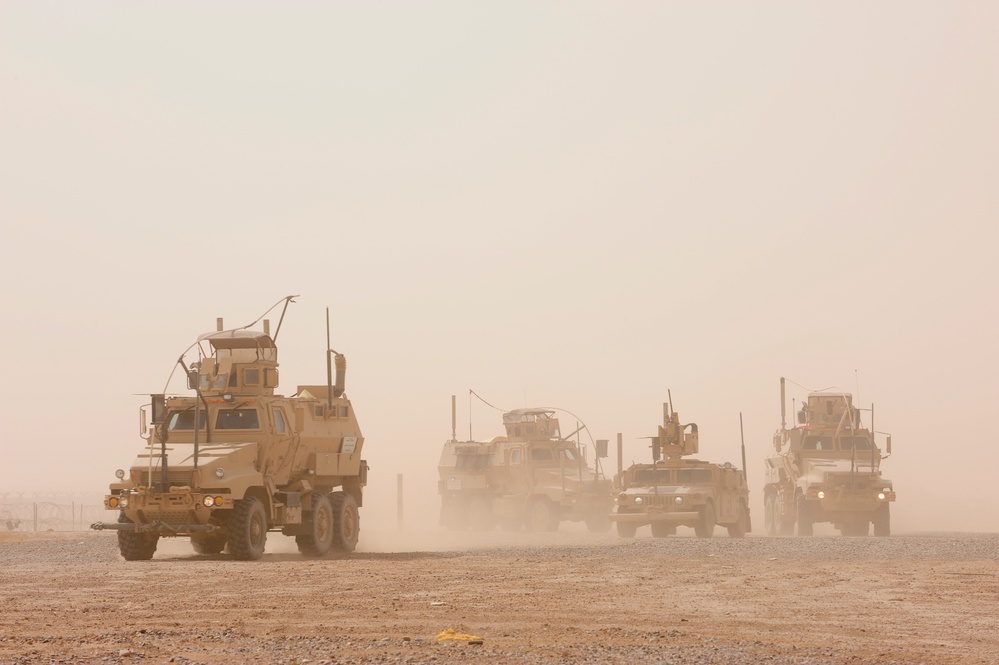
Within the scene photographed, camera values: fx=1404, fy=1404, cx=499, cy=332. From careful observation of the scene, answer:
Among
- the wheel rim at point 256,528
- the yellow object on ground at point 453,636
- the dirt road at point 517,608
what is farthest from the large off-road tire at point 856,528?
the yellow object on ground at point 453,636

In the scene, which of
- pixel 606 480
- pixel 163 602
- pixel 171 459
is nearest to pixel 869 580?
pixel 163 602

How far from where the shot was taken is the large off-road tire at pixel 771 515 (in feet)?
123

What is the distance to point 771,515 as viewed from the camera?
37.8 metres

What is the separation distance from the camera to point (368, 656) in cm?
1037

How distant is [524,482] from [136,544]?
766 inches

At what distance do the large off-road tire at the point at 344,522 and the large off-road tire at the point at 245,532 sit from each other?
3.06m

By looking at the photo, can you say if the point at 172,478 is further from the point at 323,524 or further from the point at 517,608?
the point at 517,608

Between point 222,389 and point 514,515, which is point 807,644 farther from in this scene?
point 514,515

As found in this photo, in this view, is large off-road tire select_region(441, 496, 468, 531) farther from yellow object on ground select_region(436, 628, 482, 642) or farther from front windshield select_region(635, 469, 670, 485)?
yellow object on ground select_region(436, 628, 482, 642)

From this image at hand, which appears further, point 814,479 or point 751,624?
point 814,479

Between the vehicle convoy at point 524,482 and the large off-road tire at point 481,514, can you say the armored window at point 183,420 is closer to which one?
the vehicle convoy at point 524,482

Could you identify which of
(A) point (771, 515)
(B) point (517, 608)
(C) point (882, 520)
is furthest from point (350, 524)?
(A) point (771, 515)

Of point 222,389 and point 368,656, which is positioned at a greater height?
point 222,389

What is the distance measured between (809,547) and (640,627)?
12580 mm
